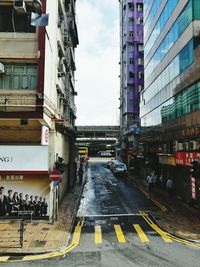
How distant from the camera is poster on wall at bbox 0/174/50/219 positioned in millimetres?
19031

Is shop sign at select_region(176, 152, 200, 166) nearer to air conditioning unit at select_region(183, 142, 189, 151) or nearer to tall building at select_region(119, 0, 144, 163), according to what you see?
air conditioning unit at select_region(183, 142, 189, 151)

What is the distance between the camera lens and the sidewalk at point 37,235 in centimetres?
1352

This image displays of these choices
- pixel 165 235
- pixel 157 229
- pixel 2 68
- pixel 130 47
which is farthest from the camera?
pixel 130 47

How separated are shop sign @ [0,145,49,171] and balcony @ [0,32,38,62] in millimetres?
5386

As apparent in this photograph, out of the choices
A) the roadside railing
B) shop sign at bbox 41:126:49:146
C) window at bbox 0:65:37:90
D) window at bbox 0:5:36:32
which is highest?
window at bbox 0:5:36:32

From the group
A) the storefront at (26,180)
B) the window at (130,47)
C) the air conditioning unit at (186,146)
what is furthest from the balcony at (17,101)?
the window at (130,47)

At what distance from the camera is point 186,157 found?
76.6 ft

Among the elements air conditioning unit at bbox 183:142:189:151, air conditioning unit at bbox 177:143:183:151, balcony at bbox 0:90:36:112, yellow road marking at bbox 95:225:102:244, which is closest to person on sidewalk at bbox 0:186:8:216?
balcony at bbox 0:90:36:112

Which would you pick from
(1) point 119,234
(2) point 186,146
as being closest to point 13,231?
(1) point 119,234

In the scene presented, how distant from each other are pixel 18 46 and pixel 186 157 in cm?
1382

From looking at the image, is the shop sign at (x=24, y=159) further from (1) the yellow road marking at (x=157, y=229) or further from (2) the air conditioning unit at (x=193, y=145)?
(2) the air conditioning unit at (x=193, y=145)

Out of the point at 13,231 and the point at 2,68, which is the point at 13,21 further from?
the point at 13,231

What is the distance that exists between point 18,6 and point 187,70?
13374mm

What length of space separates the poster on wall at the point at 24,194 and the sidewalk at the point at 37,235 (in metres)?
0.77
